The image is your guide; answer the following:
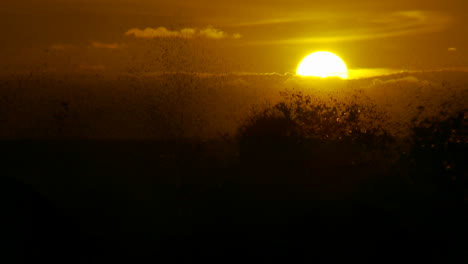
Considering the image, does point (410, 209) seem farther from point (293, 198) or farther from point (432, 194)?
point (293, 198)

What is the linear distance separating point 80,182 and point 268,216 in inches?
353

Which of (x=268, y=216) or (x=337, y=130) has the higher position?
(x=337, y=130)

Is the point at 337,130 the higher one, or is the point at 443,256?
the point at 337,130

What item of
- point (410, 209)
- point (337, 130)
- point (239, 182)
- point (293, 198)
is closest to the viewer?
point (410, 209)

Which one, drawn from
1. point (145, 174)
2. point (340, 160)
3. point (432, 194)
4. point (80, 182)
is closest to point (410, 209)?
point (432, 194)

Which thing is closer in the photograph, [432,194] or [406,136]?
[432,194]

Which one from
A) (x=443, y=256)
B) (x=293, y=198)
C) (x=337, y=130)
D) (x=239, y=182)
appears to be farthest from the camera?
(x=337, y=130)

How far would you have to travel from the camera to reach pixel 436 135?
17891 millimetres

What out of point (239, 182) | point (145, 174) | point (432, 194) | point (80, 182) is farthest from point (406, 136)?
point (80, 182)

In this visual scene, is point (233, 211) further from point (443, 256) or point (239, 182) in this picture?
point (443, 256)

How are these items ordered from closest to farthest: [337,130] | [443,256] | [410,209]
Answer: [443,256] → [410,209] → [337,130]

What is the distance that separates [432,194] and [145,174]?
9.72 metres

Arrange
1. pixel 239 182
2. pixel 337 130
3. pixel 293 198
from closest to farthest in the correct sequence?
pixel 293 198 → pixel 239 182 → pixel 337 130

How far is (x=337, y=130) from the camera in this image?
21.8 meters
